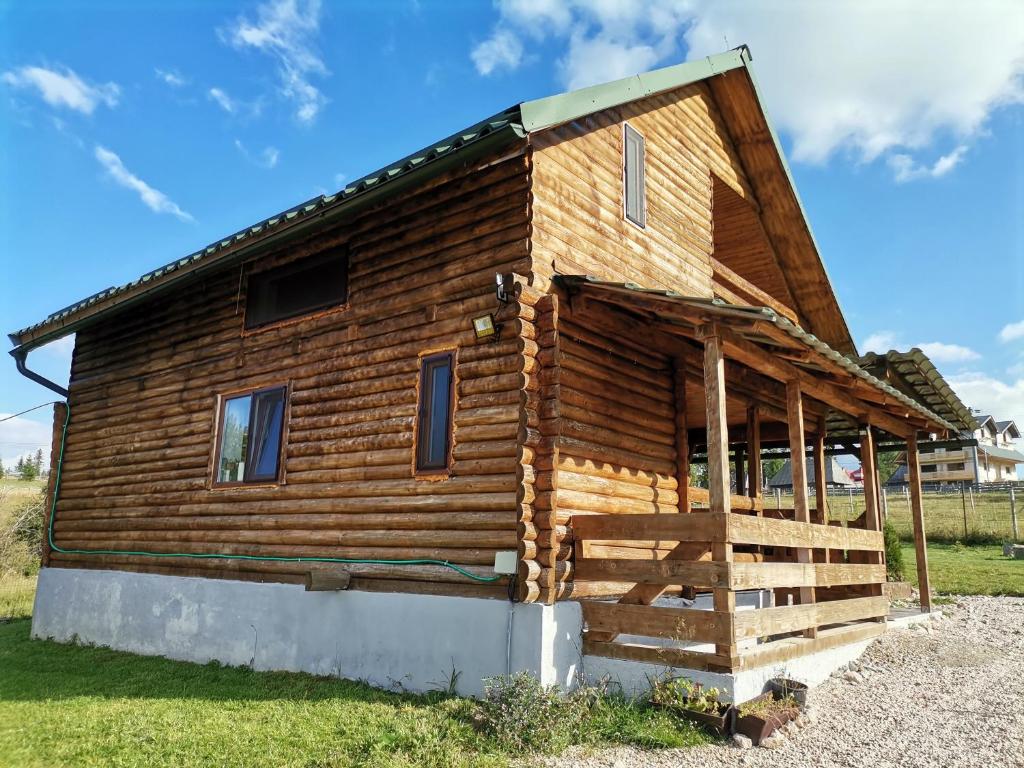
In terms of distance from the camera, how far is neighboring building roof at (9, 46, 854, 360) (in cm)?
730

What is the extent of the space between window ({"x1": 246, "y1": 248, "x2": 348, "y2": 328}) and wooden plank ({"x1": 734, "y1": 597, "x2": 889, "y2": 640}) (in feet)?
19.4

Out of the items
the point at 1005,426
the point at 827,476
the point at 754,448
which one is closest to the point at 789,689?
the point at 754,448

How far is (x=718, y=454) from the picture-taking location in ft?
22.0

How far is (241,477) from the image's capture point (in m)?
10.2

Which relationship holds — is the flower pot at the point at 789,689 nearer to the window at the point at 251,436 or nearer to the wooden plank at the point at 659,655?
the wooden plank at the point at 659,655

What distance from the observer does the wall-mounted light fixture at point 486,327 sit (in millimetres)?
7547

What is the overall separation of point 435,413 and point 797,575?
4.05 m

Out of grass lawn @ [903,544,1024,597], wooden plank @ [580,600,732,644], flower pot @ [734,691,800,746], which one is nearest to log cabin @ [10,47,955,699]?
wooden plank @ [580,600,732,644]

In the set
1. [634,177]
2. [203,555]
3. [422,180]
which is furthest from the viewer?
[203,555]

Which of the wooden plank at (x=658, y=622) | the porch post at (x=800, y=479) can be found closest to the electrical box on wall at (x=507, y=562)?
the wooden plank at (x=658, y=622)

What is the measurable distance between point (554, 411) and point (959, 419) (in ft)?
27.5

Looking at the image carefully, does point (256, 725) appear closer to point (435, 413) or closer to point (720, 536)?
point (435, 413)

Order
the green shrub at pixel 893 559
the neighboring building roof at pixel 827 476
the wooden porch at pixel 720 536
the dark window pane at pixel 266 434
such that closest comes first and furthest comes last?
the wooden porch at pixel 720 536 < the dark window pane at pixel 266 434 < the green shrub at pixel 893 559 < the neighboring building roof at pixel 827 476

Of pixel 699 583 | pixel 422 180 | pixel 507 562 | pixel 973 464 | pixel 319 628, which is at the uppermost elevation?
pixel 973 464
